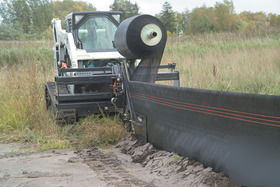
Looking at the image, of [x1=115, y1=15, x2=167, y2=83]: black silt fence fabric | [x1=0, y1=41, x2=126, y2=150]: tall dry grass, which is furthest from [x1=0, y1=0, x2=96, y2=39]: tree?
[x1=115, y1=15, x2=167, y2=83]: black silt fence fabric

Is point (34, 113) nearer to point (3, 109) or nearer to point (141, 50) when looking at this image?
point (3, 109)

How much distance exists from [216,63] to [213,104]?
348 inches

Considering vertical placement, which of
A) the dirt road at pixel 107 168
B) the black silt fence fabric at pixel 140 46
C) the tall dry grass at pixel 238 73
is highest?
the black silt fence fabric at pixel 140 46

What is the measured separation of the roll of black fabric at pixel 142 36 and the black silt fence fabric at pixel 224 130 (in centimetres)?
117

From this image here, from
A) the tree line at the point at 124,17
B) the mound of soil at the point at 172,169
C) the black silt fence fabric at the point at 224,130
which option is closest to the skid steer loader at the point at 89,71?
the mound of soil at the point at 172,169

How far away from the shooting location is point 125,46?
279 inches

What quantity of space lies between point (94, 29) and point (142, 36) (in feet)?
12.7

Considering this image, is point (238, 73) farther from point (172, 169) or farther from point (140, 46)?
point (172, 169)

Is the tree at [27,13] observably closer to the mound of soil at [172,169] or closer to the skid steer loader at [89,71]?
the skid steer loader at [89,71]

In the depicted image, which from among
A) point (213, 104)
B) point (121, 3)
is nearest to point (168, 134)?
point (213, 104)

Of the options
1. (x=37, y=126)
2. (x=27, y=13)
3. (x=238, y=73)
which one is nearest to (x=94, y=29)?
(x=37, y=126)

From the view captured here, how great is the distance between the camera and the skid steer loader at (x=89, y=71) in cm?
812

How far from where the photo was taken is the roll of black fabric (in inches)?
274

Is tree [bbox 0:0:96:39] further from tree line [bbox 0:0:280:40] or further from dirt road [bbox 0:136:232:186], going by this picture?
dirt road [bbox 0:136:232:186]
